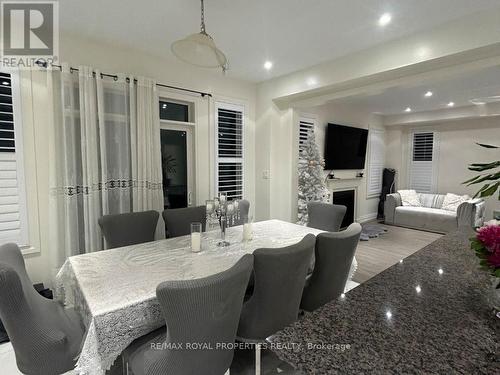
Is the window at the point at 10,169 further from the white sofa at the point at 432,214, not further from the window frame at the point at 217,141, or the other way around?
the white sofa at the point at 432,214

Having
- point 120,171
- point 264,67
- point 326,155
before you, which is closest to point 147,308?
point 120,171

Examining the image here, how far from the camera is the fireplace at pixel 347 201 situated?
5816 millimetres

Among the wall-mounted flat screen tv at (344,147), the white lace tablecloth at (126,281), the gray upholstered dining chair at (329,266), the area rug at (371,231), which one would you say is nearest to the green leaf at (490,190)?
the gray upholstered dining chair at (329,266)

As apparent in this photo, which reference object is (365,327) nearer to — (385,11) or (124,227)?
(124,227)

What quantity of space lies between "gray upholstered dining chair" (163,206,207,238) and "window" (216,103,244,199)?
4.08ft

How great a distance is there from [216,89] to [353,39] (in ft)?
6.57

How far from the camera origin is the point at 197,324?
1.17 meters

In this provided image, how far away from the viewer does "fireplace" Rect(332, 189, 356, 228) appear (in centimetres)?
582

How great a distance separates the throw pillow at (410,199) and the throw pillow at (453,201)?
20.5 inches

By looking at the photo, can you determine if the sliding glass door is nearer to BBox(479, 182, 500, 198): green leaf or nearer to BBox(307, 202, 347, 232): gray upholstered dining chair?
BBox(307, 202, 347, 232): gray upholstered dining chair

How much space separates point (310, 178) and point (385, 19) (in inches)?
104

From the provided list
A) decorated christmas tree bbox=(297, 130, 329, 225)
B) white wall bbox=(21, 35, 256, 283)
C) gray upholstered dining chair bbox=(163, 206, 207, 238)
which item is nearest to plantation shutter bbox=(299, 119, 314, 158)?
decorated christmas tree bbox=(297, 130, 329, 225)

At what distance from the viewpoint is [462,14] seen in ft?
7.66

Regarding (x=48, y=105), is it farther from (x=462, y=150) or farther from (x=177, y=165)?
(x=462, y=150)
